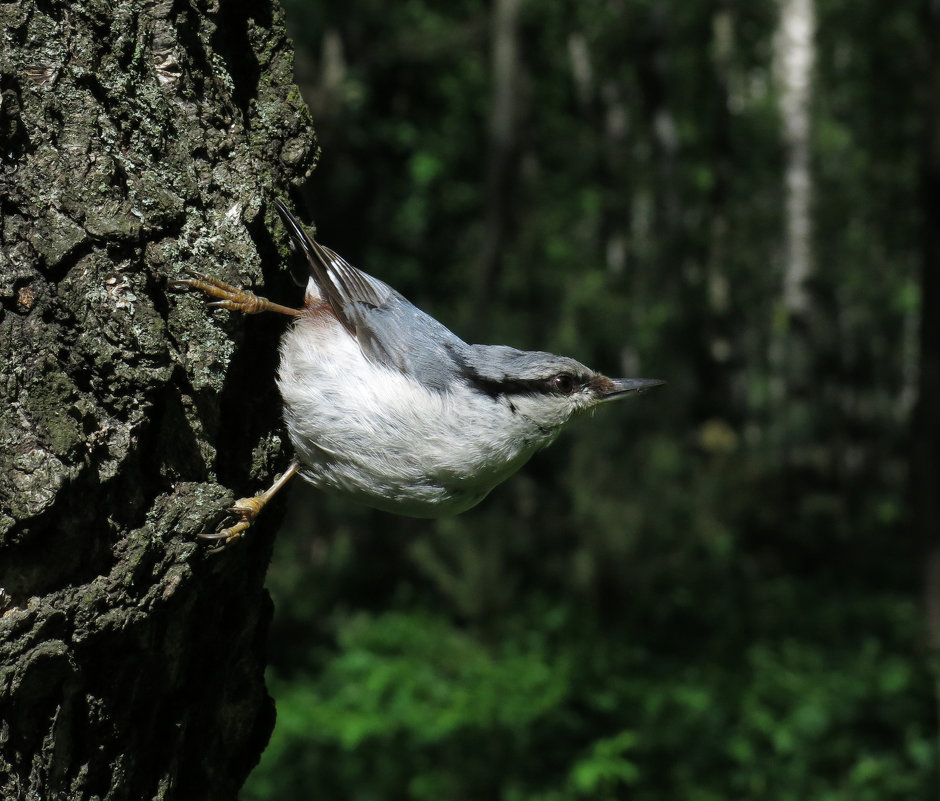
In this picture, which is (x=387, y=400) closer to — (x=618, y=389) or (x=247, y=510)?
(x=247, y=510)

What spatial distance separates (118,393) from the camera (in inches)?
57.7

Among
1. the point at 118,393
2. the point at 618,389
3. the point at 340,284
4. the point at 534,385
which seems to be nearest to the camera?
the point at 118,393

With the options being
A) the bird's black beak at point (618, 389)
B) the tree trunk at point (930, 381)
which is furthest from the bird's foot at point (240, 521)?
the tree trunk at point (930, 381)

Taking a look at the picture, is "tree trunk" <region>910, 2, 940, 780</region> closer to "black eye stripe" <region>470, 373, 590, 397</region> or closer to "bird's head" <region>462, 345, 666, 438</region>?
"bird's head" <region>462, 345, 666, 438</region>

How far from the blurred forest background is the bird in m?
0.25

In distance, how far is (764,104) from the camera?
80.2ft

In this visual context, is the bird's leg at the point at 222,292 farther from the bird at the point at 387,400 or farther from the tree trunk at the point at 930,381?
the tree trunk at the point at 930,381

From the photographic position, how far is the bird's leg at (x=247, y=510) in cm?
159

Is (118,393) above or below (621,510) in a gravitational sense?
below

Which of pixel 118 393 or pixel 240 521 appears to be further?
pixel 240 521

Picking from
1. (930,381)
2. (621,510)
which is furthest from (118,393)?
(930,381)

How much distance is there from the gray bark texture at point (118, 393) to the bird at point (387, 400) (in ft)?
0.73

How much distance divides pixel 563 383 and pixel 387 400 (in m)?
0.55

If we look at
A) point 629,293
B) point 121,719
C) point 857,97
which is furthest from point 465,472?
point 857,97
